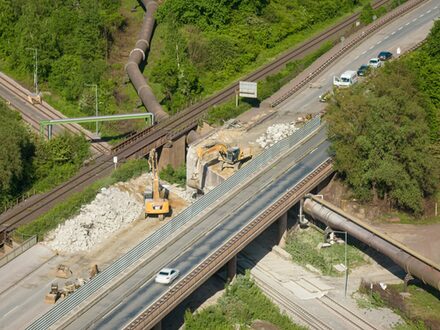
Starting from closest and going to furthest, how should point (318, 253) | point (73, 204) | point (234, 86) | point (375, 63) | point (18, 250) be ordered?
point (18, 250)
point (318, 253)
point (73, 204)
point (375, 63)
point (234, 86)

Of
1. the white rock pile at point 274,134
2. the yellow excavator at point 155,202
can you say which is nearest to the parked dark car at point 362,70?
the white rock pile at point 274,134

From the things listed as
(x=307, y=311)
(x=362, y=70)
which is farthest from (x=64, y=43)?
(x=307, y=311)

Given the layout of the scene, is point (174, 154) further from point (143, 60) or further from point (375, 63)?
point (375, 63)

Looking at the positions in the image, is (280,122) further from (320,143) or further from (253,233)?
(253,233)

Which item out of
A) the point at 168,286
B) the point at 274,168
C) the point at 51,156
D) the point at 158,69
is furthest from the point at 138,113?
the point at 168,286

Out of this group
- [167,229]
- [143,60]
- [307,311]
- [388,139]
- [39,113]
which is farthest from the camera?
[143,60]

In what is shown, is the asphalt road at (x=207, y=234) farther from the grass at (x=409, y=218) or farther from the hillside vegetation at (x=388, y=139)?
the grass at (x=409, y=218)

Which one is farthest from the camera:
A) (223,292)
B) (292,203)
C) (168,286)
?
(292,203)
